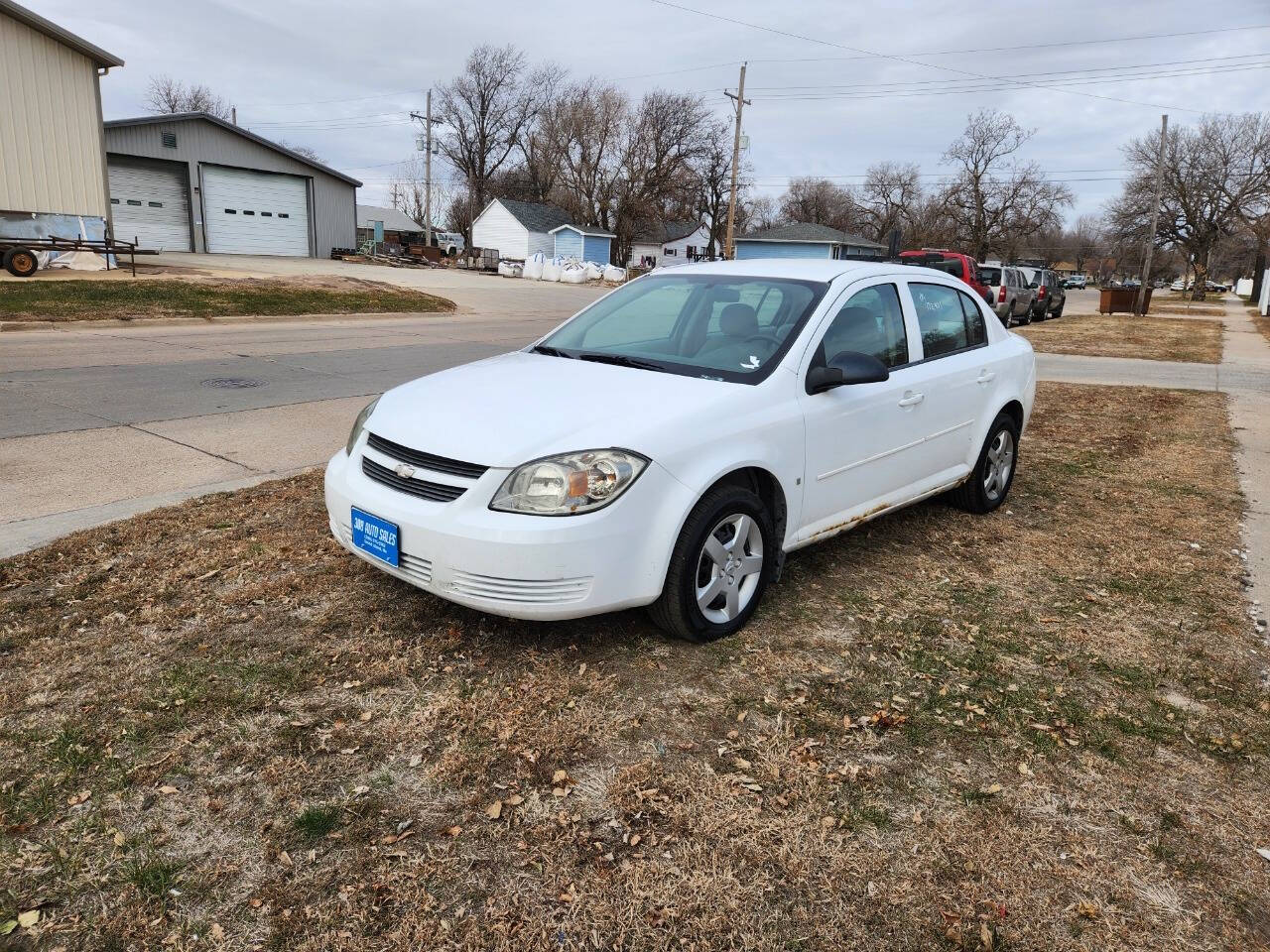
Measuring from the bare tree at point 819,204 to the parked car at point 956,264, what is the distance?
65932 millimetres

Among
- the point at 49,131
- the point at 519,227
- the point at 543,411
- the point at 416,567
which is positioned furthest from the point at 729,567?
the point at 519,227

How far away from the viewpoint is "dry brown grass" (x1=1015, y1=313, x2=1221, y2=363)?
18.1m

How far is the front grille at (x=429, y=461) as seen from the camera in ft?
10.8

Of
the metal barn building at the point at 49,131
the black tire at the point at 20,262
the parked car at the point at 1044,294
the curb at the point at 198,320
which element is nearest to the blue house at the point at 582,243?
the parked car at the point at 1044,294

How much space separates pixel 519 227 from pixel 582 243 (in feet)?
16.7

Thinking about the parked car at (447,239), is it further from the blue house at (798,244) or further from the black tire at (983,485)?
the black tire at (983,485)

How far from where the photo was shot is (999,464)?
5.90 meters

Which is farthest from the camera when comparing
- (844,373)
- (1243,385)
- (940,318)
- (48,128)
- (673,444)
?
(48,128)

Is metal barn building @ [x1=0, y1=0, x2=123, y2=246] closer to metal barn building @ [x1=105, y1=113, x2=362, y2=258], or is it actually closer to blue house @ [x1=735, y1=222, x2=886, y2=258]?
metal barn building @ [x1=105, y1=113, x2=362, y2=258]

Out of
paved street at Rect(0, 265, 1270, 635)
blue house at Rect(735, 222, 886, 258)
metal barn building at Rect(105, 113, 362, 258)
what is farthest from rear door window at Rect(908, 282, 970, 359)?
blue house at Rect(735, 222, 886, 258)

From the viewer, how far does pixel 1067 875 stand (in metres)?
2.50

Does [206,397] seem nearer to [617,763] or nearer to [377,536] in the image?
[377,536]

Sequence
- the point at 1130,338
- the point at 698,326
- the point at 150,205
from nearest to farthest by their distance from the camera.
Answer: the point at 698,326 < the point at 1130,338 < the point at 150,205

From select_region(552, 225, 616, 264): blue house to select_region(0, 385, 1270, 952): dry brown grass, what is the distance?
5571 cm
